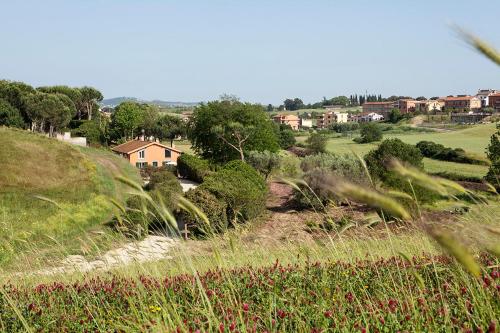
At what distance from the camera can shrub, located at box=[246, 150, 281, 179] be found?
1608 inches

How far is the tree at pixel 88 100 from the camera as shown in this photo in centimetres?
8562

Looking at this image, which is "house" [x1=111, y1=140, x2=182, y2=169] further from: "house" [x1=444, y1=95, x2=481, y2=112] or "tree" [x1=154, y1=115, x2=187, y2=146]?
"house" [x1=444, y1=95, x2=481, y2=112]

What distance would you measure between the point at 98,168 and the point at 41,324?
3323 centimetres

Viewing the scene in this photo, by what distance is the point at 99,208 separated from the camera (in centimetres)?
2867

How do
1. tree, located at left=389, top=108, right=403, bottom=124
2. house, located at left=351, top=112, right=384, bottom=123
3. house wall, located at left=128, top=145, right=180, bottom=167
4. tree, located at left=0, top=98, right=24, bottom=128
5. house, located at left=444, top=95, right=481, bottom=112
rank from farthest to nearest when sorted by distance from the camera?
house, located at left=351, top=112, right=384, bottom=123 < house, located at left=444, top=95, right=481, bottom=112 < tree, located at left=389, top=108, right=403, bottom=124 < tree, located at left=0, top=98, right=24, bottom=128 < house wall, located at left=128, top=145, right=180, bottom=167

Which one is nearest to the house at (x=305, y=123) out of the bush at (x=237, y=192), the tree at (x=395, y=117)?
the tree at (x=395, y=117)

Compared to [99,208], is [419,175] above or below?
above

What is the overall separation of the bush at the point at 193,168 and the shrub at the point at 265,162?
13.2ft

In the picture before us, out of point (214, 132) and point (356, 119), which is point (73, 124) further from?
point (356, 119)

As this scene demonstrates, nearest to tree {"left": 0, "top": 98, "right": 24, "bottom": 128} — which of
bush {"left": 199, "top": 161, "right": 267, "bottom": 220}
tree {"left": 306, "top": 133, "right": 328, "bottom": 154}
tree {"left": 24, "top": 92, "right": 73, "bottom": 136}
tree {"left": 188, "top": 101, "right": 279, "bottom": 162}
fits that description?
tree {"left": 24, "top": 92, "right": 73, "bottom": 136}

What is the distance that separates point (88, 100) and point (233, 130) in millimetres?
49894

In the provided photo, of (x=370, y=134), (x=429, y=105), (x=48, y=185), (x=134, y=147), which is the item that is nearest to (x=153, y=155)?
(x=134, y=147)

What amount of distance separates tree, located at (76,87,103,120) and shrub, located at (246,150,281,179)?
51.2 meters

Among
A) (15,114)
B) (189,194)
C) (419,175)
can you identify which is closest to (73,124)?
(15,114)
